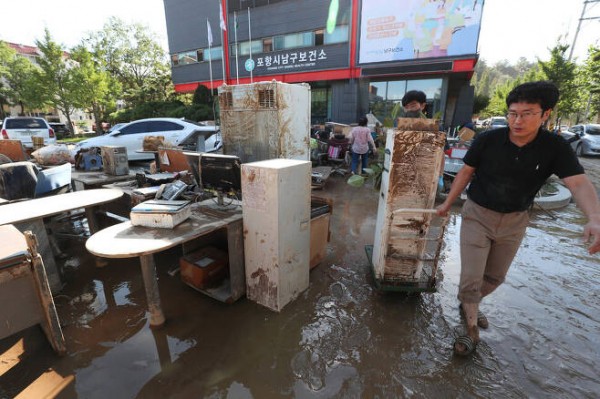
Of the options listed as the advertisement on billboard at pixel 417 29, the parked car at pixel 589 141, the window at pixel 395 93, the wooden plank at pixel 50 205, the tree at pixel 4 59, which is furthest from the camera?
the tree at pixel 4 59

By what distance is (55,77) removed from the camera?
690 inches

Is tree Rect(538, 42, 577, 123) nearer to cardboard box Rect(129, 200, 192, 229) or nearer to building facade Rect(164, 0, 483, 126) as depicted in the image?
building facade Rect(164, 0, 483, 126)

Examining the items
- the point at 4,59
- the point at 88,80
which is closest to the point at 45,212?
the point at 88,80

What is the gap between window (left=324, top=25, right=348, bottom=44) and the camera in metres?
13.9

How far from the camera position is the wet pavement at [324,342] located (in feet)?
6.36

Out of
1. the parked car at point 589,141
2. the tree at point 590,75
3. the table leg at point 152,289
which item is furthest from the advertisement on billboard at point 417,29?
the table leg at point 152,289

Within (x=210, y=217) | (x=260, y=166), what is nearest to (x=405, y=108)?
(x=260, y=166)

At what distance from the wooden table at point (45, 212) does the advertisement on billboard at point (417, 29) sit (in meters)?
13.4

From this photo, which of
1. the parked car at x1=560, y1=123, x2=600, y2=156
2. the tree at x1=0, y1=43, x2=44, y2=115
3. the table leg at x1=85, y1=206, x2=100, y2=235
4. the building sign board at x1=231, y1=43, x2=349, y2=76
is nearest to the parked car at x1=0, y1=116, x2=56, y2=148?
the table leg at x1=85, y1=206, x2=100, y2=235

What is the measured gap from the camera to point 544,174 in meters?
1.89

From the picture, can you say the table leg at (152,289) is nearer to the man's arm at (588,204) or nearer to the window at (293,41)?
the man's arm at (588,204)

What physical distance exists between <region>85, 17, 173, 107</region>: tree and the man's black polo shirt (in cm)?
2609

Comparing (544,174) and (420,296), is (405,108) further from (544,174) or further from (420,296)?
(420,296)

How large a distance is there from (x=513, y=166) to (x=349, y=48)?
45.9 ft
